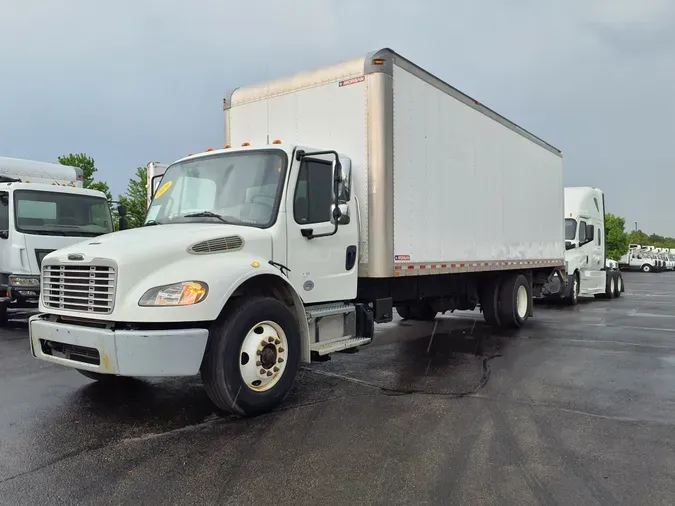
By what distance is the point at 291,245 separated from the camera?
5660 millimetres

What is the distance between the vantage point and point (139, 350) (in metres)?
4.38

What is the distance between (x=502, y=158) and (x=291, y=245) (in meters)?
5.53

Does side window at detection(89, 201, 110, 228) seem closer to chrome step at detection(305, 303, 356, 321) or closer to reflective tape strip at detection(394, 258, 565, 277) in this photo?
chrome step at detection(305, 303, 356, 321)

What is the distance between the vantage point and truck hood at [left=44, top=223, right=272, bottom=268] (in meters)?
4.60

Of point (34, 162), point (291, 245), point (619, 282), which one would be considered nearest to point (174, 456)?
point (291, 245)

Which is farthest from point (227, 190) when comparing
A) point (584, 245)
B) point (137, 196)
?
point (137, 196)

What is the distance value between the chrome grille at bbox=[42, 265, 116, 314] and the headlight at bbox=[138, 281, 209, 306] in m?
0.33

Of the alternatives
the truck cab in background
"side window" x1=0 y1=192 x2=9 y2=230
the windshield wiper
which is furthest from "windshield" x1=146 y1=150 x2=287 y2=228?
the truck cab in background

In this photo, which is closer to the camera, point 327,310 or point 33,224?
point 327,310

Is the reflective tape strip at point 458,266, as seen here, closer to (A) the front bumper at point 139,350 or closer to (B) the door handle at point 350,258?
(B) the door handle at point 350,258

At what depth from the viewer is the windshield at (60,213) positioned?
10344 mm

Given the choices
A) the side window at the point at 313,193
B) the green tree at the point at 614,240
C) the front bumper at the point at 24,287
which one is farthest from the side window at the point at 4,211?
the green tree at the point at 614,240

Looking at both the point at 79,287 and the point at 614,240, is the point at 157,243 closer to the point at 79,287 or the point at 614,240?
the point at 79,287

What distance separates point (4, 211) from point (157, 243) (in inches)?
288
